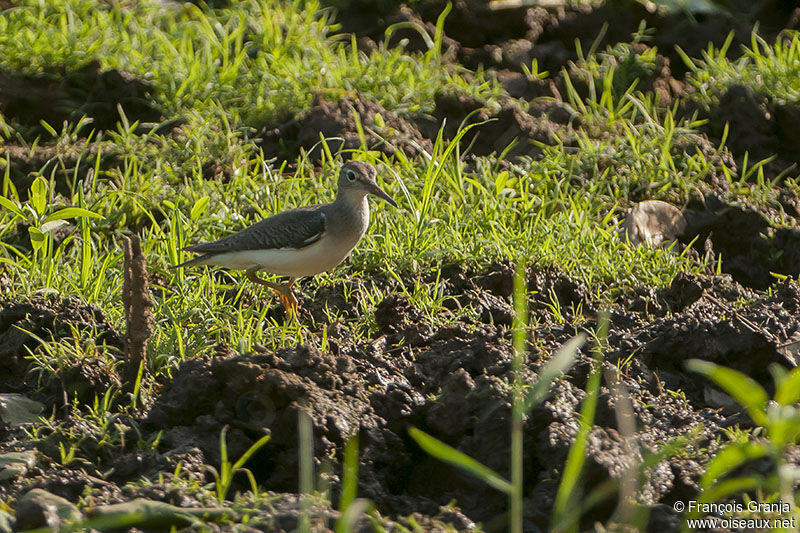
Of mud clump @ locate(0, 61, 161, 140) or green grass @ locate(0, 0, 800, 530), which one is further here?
mud clump @ locate(0, 61, 161, 140)

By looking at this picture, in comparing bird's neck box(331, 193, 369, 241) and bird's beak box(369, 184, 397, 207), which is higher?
bird's beak box(369, 184, 397, 207)

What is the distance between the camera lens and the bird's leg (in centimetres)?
527

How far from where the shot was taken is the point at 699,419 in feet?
14.0

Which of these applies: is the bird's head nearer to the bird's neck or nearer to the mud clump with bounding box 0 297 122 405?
the bird's neck

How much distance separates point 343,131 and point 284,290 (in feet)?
5.66

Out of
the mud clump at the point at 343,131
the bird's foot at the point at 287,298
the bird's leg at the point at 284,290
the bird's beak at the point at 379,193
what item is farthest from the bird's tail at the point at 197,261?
the mud clump at the point at 343,131

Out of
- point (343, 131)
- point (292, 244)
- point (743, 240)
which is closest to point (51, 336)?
point (292, 244)

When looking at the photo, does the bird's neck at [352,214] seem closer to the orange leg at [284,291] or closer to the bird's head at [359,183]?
the bird's head at [359,183]

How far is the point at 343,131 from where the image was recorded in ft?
22.3

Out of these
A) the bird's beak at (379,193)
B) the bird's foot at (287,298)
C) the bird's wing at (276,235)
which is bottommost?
the bird's foot at (287,298)

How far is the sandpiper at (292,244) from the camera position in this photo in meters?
5.32

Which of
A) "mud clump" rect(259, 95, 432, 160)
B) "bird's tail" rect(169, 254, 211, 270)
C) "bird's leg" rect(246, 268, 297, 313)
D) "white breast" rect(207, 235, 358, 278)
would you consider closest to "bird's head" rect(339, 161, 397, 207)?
"white breast" rect(207, 235, 358, 278)

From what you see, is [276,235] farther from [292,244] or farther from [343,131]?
[343,131]

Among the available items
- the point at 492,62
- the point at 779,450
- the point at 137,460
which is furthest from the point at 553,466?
the point at 492,62
